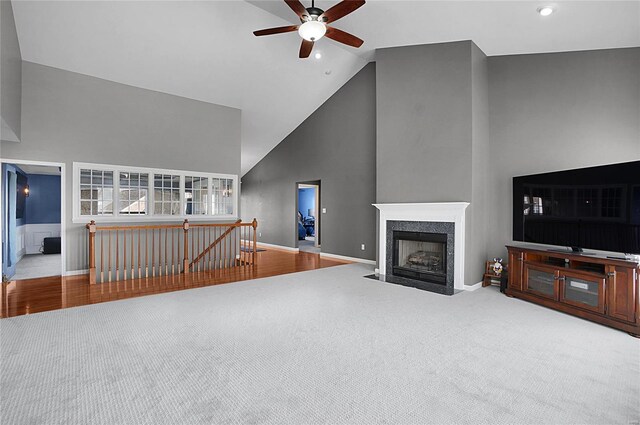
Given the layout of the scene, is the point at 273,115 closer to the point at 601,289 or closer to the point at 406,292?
the point at 406,292

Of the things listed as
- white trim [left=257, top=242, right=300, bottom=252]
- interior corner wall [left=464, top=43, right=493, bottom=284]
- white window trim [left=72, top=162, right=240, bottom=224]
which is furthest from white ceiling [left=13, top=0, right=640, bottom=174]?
white trim [left=257, top=242, right=300, bottom=252]

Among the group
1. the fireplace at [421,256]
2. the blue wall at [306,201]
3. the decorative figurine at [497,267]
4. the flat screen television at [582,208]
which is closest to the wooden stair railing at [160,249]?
the fireplace at [421,256]

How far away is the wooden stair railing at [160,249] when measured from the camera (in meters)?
5.50

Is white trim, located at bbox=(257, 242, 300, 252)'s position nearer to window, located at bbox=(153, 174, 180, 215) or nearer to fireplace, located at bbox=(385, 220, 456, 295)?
window, located at bbox=(153, 174, 180, 215)

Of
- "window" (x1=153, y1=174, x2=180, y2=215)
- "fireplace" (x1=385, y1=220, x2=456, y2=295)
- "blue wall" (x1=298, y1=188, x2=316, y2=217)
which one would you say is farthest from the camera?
"blue wall" (x1=298, y1=188, x2=316, y2=217)

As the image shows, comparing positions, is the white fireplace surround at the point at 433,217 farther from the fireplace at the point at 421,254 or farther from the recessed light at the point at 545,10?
the recessed light at the point at 545,10

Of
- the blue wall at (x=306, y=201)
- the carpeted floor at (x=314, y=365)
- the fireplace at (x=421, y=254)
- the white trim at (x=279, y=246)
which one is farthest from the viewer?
the blue wall at (x=306, y=201)

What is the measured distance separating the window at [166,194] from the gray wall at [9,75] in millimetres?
2155

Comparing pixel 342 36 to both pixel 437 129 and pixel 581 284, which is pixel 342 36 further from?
pixel 581 284

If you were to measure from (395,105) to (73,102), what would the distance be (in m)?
5.60

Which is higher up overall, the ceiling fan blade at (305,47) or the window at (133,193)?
the ceiling fan blade at (305,47)

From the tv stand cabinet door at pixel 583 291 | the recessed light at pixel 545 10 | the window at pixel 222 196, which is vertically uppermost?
the recessed light at pixel 545 10

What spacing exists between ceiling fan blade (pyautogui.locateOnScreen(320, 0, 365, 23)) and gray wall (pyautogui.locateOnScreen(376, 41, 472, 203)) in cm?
232

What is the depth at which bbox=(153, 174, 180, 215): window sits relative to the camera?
6406 millimetres
